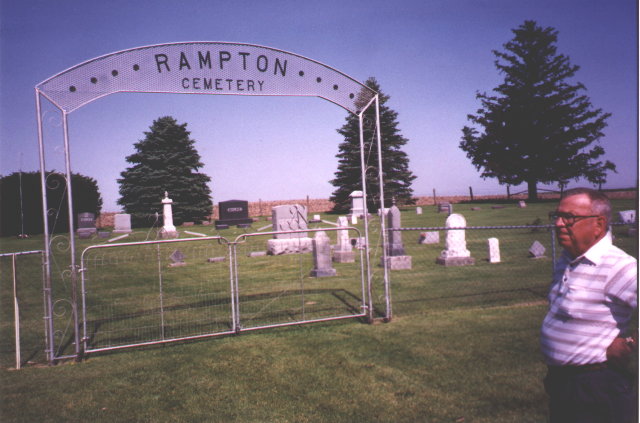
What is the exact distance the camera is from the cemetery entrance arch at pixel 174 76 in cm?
537

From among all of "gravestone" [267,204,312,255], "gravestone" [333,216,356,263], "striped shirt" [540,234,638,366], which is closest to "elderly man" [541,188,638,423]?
"striped shirt" [540,234,638,366]

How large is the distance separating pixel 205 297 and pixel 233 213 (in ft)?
65.4

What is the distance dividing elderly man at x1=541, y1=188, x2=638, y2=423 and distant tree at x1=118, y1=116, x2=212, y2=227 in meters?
34.6

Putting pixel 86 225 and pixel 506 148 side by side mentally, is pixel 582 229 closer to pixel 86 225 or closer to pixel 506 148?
pixel 86 225

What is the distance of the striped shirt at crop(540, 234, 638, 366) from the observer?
7.07 feet

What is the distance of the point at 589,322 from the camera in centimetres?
222

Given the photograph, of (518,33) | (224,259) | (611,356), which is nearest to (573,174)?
(518,33)

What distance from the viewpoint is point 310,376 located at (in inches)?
191

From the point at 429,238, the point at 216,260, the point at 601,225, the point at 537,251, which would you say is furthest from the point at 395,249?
the point at 601,225

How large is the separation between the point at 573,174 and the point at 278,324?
39.0 metres

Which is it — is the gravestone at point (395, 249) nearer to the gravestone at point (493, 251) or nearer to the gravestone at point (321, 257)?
the gravestone at point (321, 257)

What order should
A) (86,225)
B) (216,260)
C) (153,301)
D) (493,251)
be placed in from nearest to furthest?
(153,301) → (493,251) → (216,260) → (86,225)

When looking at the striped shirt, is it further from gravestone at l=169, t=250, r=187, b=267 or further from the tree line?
the tree line

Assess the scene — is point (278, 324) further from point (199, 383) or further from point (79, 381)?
point (79, 381)
